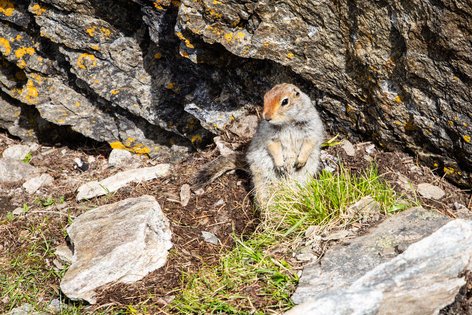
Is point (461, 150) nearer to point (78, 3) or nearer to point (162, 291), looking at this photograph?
point (162, 291)

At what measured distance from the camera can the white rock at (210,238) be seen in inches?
222

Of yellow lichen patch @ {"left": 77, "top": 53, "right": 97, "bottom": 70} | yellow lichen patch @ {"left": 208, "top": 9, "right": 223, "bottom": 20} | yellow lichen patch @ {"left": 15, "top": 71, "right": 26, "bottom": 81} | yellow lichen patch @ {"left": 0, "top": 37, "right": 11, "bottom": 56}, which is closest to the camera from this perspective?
yellow lichen patch @ {"left": 208, "top": 9, "right": 223, "bottom": 20}

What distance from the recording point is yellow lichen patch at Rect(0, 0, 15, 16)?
698 centimetres

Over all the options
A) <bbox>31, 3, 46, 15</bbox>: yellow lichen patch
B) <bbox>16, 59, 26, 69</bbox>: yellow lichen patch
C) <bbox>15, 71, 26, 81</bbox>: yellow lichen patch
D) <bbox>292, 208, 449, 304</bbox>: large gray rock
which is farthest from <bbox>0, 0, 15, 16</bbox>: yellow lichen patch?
<bbox>292, 208, 449, 304</bbox>: large gray rock

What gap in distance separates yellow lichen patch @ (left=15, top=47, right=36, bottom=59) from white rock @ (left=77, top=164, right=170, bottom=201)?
1.77 metres

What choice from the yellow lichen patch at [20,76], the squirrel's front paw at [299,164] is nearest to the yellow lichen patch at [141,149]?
the yellow lichen patch at [20,76]

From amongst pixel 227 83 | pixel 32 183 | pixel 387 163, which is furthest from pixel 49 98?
pixel 387 163

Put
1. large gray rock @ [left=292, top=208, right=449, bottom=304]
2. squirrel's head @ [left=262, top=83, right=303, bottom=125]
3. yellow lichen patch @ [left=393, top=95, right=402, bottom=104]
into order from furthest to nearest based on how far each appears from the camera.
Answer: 1. yellow lichen patch @ [left=393, top=95, right=402, bottom=104]
2. squirrel's head @ [left=262, top=83, right=303, bottom=125]
3. large gray rock @ [left=292, top=208, right=449, bottom=304]

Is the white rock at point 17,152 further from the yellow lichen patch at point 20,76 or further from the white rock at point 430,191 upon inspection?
the white rock at point 430,191

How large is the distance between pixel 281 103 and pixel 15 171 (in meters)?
3.34

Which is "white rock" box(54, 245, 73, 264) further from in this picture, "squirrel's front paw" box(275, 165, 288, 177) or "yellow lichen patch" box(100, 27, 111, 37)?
"yellow lichen patch" box(100, 27, 111, 37)

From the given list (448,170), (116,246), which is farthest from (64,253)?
(448,170)

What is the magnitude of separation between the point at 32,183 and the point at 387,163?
389 cm

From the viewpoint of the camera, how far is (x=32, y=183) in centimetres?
677
